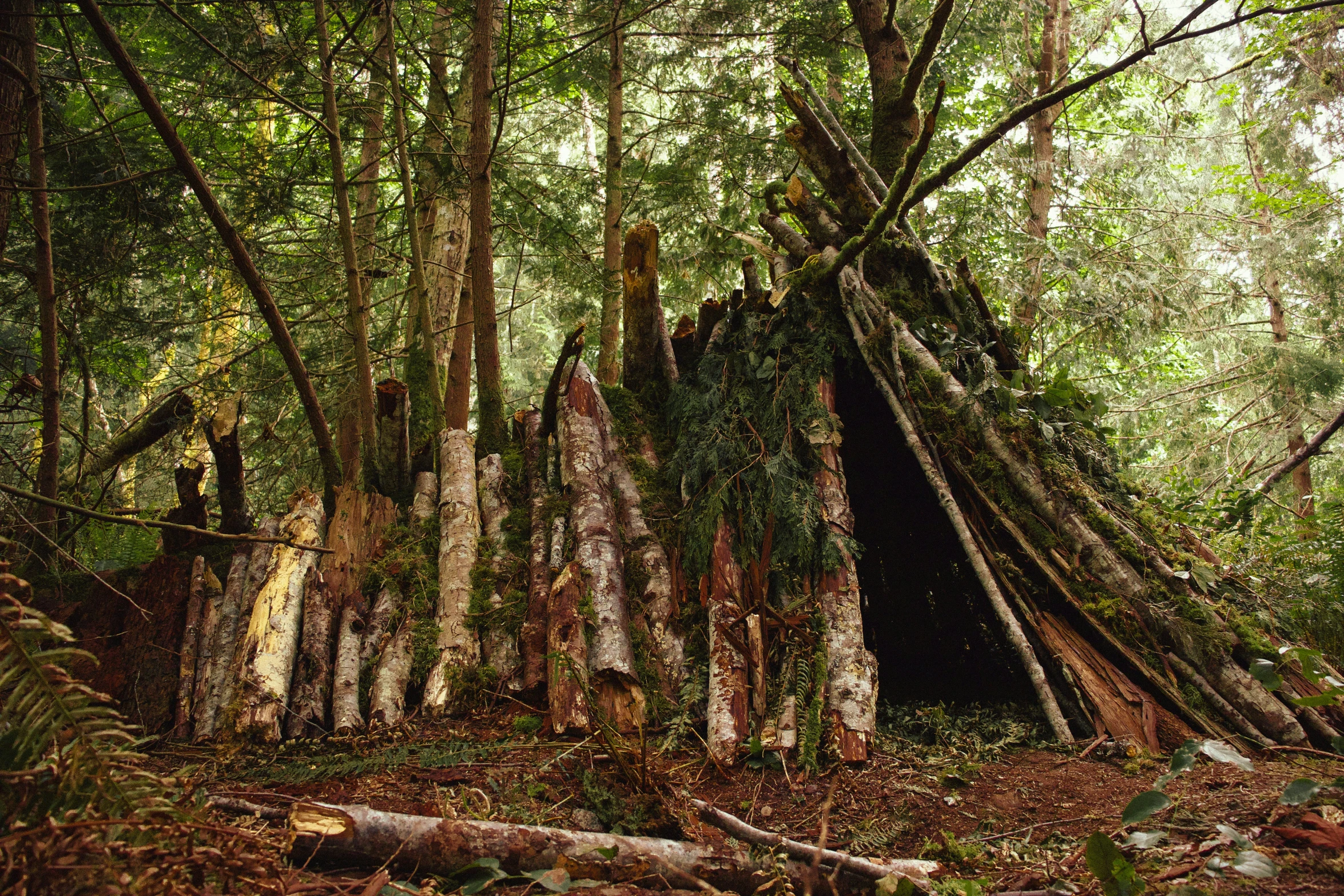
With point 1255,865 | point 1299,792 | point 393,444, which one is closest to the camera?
point 1255,865

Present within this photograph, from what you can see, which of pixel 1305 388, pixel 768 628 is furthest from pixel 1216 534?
pixel 1305 388

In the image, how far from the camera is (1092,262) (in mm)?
8898

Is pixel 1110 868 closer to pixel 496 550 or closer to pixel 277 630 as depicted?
pixel 496 550

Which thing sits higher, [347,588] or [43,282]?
[43,282]

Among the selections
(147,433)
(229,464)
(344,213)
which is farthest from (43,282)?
(344,213)

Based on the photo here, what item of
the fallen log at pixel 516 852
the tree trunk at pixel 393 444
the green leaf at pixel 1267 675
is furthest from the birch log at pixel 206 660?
the green leaf at pixel 1267 675

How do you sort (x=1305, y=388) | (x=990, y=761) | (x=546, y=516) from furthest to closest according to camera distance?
(x=1305, y=388) → (x=546, y=516) → (x=990, y=761)

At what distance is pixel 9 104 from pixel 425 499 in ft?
10.6

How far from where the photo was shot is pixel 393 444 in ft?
18.0

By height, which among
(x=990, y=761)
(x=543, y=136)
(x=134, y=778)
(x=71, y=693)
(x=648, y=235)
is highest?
(x=543, y=136)

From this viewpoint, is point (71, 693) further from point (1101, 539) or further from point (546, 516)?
point (1101, 539)

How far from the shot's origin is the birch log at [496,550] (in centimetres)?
400

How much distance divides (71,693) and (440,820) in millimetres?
1174

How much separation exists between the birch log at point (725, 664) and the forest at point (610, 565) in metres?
0.02
